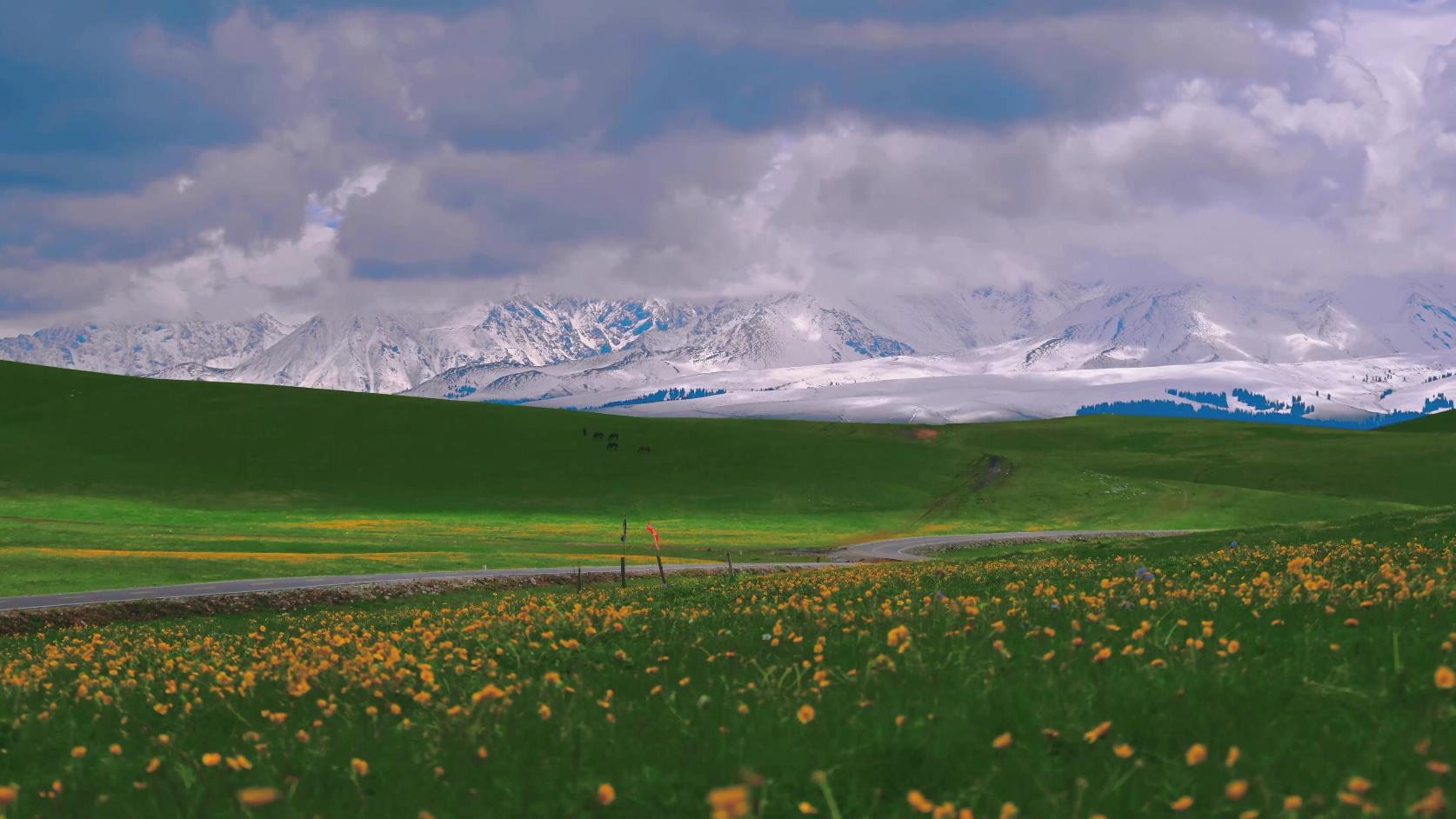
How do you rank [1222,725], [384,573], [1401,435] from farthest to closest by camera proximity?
[1401,435] < [384,573] < [1222,725]

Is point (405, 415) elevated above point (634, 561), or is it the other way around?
point (405, 415)

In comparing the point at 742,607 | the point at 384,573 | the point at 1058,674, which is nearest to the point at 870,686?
the point at 1058,674

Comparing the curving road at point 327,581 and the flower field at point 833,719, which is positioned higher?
the flower field at point 833,719

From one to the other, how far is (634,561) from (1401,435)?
16435 centimetres

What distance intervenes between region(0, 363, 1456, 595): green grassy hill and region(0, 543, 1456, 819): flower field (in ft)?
202

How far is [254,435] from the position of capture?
502 feet

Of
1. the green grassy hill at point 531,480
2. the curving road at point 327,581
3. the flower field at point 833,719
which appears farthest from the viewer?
the green grassy hill at point 531,480

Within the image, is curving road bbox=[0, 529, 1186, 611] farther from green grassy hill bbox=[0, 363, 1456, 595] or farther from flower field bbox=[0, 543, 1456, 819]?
flower field bbox=[0, 543, 1456, 819]

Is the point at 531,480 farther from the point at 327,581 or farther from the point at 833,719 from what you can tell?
the point at 833,719

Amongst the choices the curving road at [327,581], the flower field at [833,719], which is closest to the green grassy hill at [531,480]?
the curving road at [327,581]

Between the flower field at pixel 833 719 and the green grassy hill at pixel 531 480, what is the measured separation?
6171 centimetres

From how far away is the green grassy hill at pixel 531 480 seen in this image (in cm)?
10162

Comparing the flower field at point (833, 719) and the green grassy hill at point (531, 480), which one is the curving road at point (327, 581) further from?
the flower field at point (833, 719)

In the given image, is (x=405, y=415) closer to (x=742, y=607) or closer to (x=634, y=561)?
(x=634, y=561)
